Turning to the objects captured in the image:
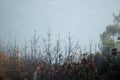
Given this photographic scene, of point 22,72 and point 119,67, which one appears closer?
point 119,67

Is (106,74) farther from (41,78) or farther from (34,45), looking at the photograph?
(34,45)

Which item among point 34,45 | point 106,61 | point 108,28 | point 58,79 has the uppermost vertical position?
point 108,28

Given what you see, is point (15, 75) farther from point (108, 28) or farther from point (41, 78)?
point (108, 28)

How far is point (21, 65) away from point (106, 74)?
16057mm

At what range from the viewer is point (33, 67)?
4838 cm

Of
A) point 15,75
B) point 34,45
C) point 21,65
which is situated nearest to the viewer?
point 15,75

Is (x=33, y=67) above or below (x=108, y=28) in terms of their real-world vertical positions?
below

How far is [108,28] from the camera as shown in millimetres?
65375

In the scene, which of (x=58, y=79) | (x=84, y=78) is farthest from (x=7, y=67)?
(x=84, y=78)

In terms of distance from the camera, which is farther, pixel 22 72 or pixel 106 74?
Result: pixel 22 72

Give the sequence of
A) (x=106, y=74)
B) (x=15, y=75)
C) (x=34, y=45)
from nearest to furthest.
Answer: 1. (x=106, y=74)
2. (x=15, y=75)
3. (x=34, y=45)

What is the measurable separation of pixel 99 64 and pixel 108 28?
21.0m

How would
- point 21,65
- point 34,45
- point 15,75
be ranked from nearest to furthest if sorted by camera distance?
point 15,75 → point 21,65 → point 34,45

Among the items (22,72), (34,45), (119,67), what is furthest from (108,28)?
(22,72)
